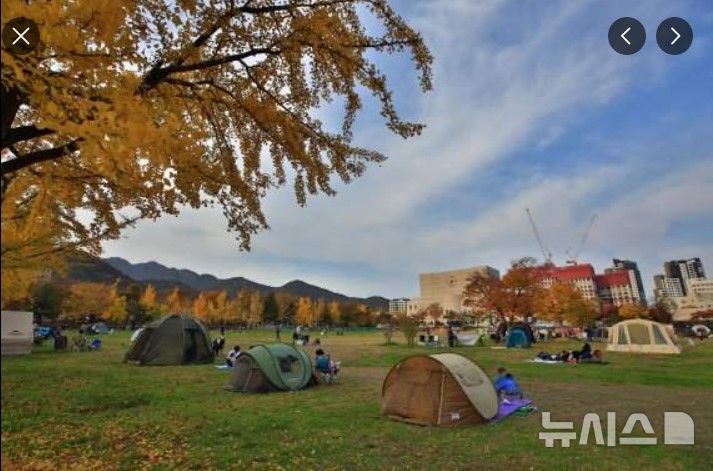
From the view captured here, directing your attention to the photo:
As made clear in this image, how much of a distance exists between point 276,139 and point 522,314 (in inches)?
1858

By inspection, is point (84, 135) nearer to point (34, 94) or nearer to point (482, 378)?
point (34, 94)

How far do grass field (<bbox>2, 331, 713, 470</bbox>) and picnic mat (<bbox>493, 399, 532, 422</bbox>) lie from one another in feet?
0.90

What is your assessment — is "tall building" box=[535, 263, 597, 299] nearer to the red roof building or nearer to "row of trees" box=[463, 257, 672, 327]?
the red roof building

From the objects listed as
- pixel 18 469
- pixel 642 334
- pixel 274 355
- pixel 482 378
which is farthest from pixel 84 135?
pixel 642 334

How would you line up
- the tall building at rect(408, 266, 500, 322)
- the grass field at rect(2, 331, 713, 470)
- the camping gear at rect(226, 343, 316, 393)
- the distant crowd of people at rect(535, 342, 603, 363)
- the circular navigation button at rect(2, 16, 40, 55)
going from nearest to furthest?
the circular navigation button at rect(2, 16, 40, 55), the grass field at rect(2, 331, 713, 470), the camping gear at rect(226, 343, 316, 393), the distant crowd of people at rect(535, 342, 603, 363), the tall building at rect(408, 266, 500, 322)

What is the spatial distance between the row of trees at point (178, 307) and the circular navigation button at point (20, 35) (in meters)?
45.2

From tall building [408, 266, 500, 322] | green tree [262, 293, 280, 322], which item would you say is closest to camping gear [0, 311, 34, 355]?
green tree [262, 293, 280, 322]

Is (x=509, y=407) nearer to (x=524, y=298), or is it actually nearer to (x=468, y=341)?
(x=468, y=341)

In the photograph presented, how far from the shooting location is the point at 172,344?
2238 cm

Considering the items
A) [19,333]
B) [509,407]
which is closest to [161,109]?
[509,407]

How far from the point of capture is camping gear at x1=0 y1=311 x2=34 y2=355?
24.0 m

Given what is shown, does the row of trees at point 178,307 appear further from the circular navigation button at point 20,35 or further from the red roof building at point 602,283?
the red roof building at point 602,283

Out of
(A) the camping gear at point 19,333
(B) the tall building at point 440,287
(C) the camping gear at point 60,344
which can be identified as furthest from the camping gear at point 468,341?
(B) the tall building at point 440,287

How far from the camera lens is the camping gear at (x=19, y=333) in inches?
946
